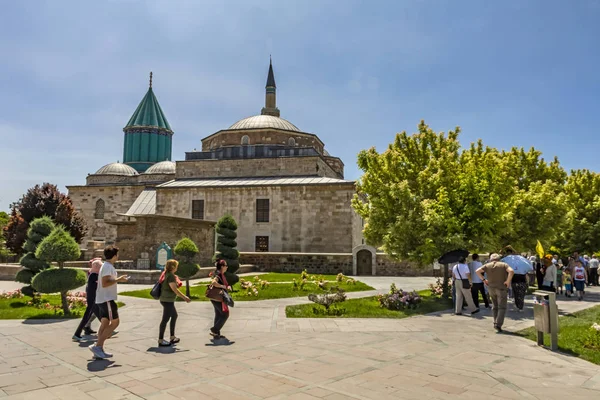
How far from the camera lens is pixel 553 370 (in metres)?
6.15

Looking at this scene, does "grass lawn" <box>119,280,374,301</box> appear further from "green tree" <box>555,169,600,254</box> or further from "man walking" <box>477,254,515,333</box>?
"green tree" <box>555,169,600,254</box>

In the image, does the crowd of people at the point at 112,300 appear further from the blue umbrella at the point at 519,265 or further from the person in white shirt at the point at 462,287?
the blue umbrella at the point at 519,265

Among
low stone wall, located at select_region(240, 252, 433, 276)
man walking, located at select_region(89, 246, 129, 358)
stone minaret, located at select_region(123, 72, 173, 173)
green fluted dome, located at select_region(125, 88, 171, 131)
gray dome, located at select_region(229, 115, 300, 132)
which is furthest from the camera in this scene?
green fluted dome, located at select_region(125, 88, 171, 131)

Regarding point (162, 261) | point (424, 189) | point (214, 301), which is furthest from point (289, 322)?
point (162, 261)

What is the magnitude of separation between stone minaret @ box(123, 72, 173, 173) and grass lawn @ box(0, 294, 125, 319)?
155 feet

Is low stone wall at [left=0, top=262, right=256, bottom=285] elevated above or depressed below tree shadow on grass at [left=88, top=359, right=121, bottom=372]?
above

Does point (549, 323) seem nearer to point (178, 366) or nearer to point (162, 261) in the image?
point (178, 366)

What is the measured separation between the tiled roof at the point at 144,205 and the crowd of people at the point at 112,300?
2957cm

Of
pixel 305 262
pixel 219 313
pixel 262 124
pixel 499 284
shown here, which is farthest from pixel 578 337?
pixel 262 124

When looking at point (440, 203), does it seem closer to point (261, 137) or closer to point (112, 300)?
point (112, 300)

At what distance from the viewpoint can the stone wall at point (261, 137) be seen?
36781mm

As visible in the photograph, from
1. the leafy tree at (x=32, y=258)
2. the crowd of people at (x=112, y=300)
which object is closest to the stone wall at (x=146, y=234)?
the leafy tree at (x=32, y=258)

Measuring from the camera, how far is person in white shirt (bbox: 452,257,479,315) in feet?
38.3

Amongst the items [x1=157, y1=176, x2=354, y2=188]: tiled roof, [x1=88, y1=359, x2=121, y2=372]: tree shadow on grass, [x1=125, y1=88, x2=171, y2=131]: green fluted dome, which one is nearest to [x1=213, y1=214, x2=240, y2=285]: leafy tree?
[x1=88, y1=359, x2=121, y2=372]: tree shadow on grass
